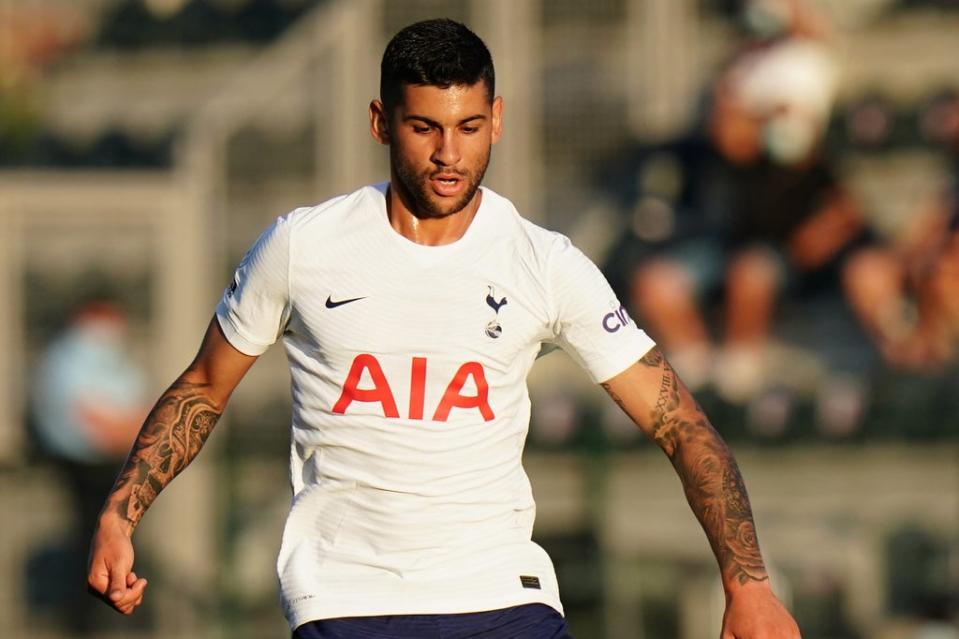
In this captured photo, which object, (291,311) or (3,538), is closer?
(291,311)

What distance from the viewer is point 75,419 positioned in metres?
11.7

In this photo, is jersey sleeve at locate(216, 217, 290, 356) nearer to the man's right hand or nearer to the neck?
the neck

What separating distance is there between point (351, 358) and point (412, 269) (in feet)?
0.81

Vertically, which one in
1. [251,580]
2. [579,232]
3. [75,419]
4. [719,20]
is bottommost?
[251,580]

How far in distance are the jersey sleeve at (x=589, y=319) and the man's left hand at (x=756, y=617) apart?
585 millimetres

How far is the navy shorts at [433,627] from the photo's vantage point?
4.19m

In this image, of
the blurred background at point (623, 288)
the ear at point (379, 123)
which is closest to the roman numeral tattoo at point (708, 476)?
the ear at point (379, 123)

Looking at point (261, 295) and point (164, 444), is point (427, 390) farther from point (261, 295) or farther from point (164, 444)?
point (164, 444)

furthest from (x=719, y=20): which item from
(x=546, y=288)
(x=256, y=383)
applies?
(x=546, y=288)

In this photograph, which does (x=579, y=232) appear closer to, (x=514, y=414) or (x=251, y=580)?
(x=251, y=580)

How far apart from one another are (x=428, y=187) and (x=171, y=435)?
838 millimetres

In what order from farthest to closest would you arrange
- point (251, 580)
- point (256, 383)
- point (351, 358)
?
point (256, 383), point (251, 580), point (351, 358)

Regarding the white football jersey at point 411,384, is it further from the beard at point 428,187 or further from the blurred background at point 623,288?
the blurred background at point 623,288

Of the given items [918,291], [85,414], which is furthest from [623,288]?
[85,414]
